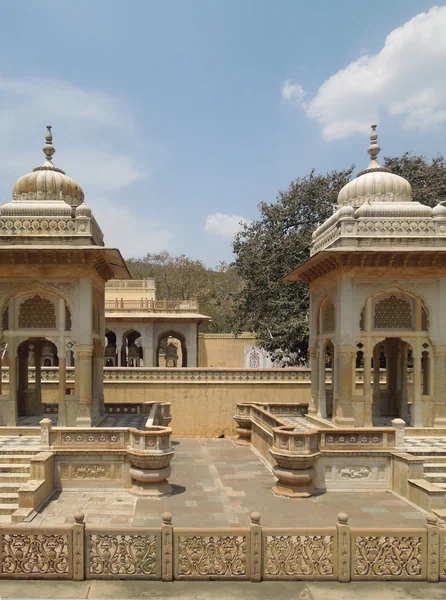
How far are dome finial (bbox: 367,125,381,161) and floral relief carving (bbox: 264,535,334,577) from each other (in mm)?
12191

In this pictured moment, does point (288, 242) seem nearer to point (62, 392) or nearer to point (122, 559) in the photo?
point (62, 392)

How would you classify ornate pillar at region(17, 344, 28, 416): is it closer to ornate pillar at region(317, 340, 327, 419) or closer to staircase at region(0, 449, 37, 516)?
staircase at region(0, 449, 37, 516)

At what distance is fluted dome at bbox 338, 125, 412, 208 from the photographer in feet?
47.6

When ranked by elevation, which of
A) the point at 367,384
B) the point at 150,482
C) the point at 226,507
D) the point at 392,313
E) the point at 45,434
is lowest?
the point at 226,507

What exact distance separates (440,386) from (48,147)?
1320 cm

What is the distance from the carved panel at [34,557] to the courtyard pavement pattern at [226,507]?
2248 millimetres

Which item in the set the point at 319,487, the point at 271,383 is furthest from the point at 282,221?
the point at 319,487

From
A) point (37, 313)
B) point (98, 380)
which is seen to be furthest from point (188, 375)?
point (37, 313)

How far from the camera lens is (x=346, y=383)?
43.8 ft

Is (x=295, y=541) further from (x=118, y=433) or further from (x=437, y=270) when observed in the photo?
(x=437, y=270)

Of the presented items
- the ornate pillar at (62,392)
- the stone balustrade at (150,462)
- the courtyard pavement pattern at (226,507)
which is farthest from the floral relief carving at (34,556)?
the ornate pillar at (62,392)

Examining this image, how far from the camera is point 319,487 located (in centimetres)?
1109

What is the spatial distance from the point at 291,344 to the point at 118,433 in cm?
1422

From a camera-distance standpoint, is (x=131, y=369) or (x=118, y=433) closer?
(x=118, y=433)
